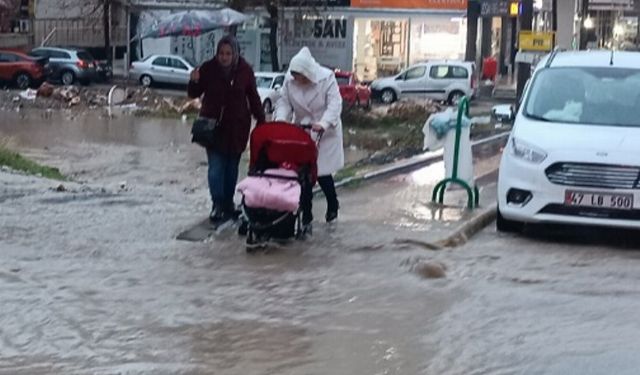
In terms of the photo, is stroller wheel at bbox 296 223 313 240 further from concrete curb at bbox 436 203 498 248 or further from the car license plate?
the car license plate

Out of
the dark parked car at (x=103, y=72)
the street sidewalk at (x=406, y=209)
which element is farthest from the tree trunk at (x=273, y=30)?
the street sidewalk at (x=406, y=209)

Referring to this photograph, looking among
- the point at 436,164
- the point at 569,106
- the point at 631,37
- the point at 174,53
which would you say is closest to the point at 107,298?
the point at 569,106

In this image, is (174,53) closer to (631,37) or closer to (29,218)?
(631,37)

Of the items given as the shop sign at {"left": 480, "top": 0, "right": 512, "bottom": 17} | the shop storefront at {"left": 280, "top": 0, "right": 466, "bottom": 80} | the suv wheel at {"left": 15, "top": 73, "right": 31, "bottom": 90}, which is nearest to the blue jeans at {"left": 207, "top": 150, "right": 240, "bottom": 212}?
the shop sign at {"left": 480, "top": 0, "right": 512, "bottom": 17}

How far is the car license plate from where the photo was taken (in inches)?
395

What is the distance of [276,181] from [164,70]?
37.8m

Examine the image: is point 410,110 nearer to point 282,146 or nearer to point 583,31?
point 282,146

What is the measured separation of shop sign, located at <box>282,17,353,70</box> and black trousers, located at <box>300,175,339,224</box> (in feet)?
130

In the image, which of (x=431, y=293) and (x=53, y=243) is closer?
(x=431, y=293)

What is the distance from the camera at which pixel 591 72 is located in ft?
38.3

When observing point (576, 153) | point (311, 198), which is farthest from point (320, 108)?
point (576, 153)

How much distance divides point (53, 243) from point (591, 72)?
5.16 meters

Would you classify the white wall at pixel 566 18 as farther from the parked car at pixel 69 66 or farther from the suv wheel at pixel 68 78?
the suv wheel at pixel 68 78

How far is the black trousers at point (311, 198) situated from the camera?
10.1 m
